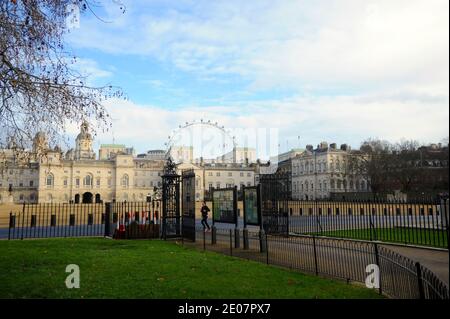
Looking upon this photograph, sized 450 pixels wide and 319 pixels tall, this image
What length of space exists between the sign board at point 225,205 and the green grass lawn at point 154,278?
478cm

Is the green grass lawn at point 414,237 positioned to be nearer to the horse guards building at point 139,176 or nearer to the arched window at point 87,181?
the horse guards building at point 139,176

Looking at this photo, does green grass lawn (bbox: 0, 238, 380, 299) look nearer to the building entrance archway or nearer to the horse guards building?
the horse guards building

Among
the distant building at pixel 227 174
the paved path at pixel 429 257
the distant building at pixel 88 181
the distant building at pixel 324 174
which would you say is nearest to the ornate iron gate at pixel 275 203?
the paved path at pixel 429 257

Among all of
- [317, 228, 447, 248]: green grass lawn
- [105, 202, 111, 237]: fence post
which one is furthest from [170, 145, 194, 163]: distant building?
[317, 228, 447, 248]: green grass lawn

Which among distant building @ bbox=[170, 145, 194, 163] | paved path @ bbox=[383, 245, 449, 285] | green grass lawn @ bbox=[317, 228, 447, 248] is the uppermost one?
distant building @ bbox=[170, 145, 194, 163]

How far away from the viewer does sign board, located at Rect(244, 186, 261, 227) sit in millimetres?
15758

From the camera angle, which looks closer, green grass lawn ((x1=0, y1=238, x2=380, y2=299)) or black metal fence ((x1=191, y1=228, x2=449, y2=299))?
black metal fence ((x1=191, y1=228, x2=449, y2=299))

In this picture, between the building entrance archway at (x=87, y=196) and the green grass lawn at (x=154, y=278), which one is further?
the building entrance archway at (x=87, y=196)

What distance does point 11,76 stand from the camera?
32.1 feet

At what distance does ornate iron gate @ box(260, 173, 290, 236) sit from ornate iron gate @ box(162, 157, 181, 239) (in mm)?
4081

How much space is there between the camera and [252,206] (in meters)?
16.4

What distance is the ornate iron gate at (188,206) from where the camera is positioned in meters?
17.6

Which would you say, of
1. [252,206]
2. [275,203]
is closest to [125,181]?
[275,203]

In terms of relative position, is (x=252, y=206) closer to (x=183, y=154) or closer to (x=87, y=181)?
(x=183, y=154)
